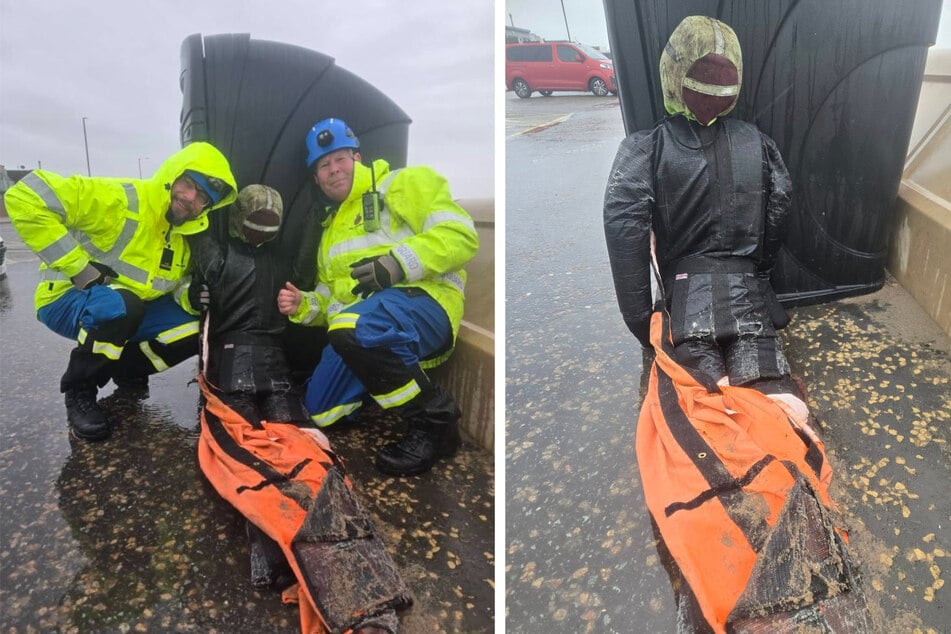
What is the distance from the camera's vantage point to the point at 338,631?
0.99 metres

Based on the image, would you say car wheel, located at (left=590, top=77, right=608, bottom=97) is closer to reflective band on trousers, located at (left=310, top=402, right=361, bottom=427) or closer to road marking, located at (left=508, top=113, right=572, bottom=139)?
road marking, located at (left=508, top=113, right=572, bottom=139)

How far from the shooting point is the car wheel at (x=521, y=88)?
8508 mm

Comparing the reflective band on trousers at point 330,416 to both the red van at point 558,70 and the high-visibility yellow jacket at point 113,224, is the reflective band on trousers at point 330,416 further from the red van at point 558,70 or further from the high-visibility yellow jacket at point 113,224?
the red van at point 558,70

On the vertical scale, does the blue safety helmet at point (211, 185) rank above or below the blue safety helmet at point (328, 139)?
below

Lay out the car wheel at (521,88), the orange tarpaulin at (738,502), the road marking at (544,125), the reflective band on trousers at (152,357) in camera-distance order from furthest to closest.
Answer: the car wheel at (521,88), the road marking at (544,125), the reflective band on trousers at (152,357), the orange tarpaulin at (738,502)

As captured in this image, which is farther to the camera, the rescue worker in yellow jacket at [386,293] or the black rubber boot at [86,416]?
the black rubber boot at [86,416]

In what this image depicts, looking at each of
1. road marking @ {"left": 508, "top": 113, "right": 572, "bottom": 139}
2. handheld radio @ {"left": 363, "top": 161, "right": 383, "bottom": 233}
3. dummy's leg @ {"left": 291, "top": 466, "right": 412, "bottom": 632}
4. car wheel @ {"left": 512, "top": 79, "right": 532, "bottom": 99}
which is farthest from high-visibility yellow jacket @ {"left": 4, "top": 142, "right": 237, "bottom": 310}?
car wheel @ {"left": 512, "top": 79, "right": 532, "bottom": 99}

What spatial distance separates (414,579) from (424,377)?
502 mm

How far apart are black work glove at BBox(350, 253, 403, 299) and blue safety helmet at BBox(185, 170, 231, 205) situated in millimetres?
361

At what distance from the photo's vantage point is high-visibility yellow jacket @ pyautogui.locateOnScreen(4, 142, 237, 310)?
1.52m

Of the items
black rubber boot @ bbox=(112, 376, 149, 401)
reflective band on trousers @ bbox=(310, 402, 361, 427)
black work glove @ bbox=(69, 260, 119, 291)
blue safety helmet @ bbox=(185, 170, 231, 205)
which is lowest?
black rubber boot @ bbox=(112, 376, 149, 401)

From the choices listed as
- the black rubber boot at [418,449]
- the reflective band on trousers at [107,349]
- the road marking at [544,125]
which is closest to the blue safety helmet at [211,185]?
the reflective band on trousers at [107,349]

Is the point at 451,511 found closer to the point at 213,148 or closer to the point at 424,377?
the point at 424,377

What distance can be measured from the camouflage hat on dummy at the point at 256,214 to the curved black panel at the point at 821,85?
911 mm
